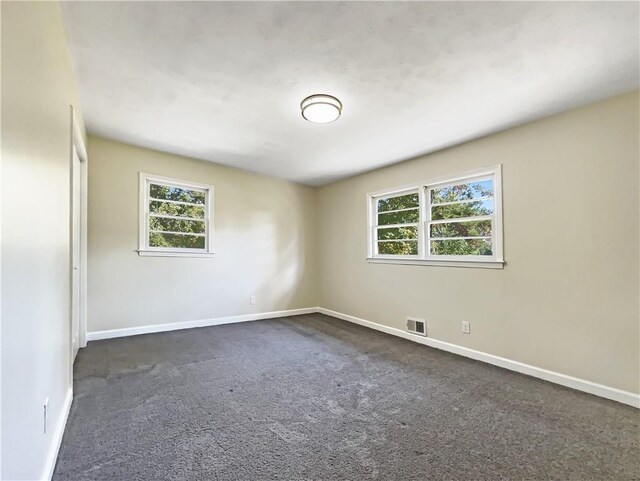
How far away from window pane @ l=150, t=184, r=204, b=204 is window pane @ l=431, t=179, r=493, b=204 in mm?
3272

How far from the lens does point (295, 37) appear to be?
191 cm

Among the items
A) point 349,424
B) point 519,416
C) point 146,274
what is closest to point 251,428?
point 349,424

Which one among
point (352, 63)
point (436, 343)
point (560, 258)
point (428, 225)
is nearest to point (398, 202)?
point (428, 225)

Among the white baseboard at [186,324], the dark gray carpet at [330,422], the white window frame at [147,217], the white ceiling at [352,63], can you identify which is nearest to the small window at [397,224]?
the white ceiling at [352,63]

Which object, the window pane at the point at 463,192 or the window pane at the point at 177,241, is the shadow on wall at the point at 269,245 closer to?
the window pane at the point at 177,241

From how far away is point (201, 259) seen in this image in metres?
4.45

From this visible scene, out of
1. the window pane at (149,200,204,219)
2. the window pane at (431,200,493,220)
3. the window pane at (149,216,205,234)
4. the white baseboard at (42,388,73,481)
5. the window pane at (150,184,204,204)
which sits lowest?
the white baseboard at (42,388,73,481)

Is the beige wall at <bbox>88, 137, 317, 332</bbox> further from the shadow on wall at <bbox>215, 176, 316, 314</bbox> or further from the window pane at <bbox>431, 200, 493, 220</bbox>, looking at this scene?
the window pane at <bbox>431, 200, 493, 220</bbox>

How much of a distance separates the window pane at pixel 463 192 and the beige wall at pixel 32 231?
355 cm

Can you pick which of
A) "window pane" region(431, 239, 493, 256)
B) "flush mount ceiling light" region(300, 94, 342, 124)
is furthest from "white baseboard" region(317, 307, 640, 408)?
"flush mount ceiling light" region(300, 94, 342, 124)

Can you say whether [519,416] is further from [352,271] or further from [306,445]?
[352,271]

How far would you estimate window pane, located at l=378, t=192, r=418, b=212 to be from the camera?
4059mm

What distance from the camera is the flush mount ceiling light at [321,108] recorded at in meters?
2.55

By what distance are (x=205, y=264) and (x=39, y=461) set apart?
3.24 metres
